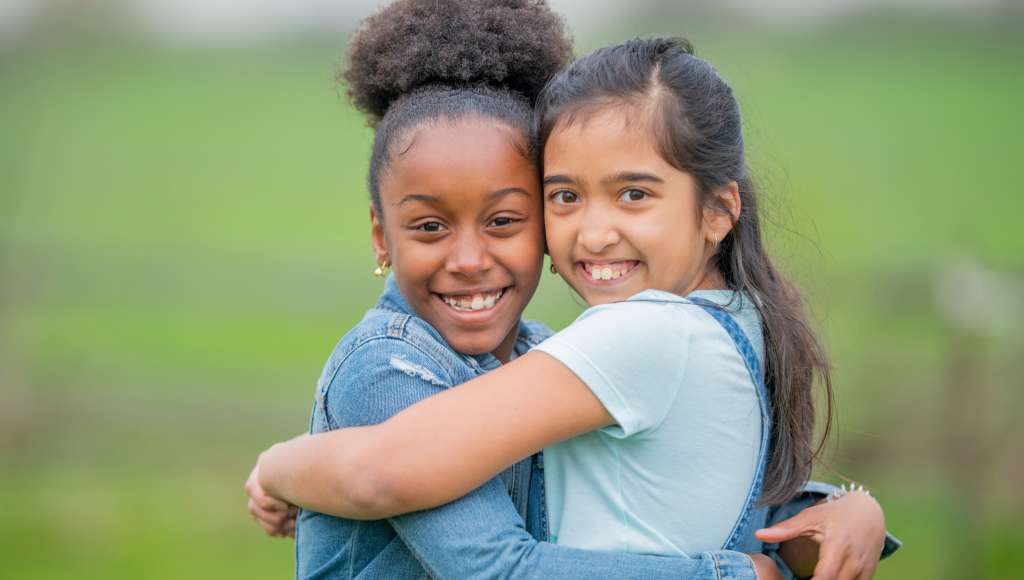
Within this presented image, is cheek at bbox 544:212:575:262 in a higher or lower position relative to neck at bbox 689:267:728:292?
higher

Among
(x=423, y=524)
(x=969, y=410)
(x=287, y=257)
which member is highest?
(x=423, y=524)

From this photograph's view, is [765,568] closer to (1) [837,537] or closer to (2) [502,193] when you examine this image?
(1) [837,537]

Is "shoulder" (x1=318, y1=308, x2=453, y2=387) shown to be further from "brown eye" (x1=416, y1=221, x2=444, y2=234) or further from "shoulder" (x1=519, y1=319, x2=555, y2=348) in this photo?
"shoulder" (x1=519, y1=319, x2=555, y2=348)

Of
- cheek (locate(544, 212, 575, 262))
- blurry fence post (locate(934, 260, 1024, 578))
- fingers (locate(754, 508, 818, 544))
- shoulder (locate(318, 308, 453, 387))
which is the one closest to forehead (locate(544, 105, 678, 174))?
cheek (locate(544, 212, 575, 262))

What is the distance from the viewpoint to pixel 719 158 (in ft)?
8.06

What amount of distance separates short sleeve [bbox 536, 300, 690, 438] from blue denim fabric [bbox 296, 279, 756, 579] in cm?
26

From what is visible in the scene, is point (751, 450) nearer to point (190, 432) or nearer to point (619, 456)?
point (619, 456)

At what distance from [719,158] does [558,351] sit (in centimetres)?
61

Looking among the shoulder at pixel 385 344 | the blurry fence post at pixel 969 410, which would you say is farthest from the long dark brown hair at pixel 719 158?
the blurry fence post at pixel 969 410

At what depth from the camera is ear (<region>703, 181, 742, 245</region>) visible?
2484mm

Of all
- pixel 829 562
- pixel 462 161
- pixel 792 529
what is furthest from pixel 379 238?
pixel 829 562

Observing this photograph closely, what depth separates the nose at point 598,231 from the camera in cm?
239

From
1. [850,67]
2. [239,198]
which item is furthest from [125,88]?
[850,67]

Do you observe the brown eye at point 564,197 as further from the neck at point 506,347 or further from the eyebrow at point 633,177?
the neck at point 506,347
